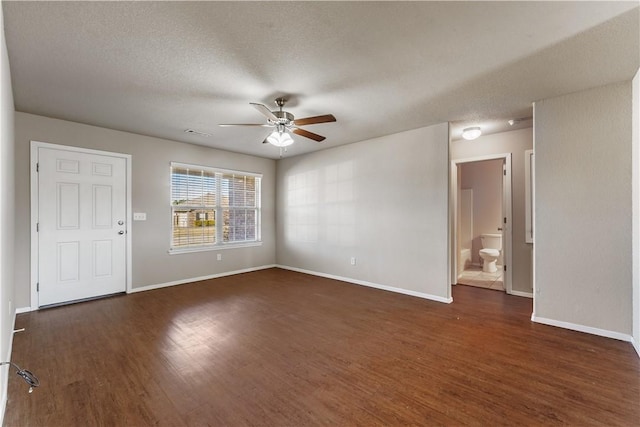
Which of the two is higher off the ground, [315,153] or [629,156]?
[315,153]

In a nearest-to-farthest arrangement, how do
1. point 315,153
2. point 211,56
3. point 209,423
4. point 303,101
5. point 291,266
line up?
point 209,423, point 211,56, point 303,101, point 315,153, point 291,266

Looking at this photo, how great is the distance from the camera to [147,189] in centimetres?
464

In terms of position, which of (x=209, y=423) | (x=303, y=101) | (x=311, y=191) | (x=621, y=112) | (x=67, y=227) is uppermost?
(x=303, y=101)

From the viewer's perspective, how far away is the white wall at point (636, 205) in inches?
99.7

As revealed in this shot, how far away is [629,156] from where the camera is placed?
274 cm

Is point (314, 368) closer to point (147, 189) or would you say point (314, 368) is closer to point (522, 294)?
point (522, 294)

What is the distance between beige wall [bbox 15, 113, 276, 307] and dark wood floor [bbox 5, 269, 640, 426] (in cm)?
98

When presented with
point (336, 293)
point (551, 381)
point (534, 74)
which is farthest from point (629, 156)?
point (336, 293)

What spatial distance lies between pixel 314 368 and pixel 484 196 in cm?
605

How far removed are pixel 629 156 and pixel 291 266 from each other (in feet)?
17.7

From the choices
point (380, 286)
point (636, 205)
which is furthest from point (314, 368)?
point (636, 205)

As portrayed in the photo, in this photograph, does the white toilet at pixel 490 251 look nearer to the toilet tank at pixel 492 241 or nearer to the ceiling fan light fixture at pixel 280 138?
the toilet tank at pixel 492 241

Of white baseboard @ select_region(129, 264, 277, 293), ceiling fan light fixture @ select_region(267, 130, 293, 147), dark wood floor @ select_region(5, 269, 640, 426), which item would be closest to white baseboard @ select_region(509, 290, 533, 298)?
dark wood floor @ select_region(5, 269, 640, 426)

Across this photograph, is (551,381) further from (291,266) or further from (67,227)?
(67,227)
